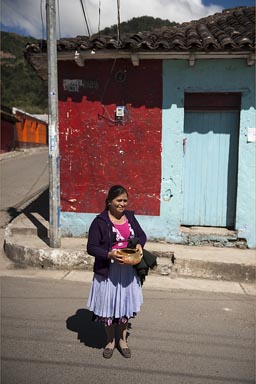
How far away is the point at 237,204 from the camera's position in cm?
693

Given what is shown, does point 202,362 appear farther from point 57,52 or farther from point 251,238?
point 57,52

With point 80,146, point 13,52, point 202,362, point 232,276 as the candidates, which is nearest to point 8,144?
point 80,146

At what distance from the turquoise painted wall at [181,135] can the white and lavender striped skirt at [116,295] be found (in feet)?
11.8

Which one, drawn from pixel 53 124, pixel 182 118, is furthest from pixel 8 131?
pixel 182 118

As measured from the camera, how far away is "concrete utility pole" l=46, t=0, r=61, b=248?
6256 mm

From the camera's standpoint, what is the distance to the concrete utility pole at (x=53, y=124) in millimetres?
6256

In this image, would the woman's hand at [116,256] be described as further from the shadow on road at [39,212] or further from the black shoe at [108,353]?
the shadow on road at [39,212]

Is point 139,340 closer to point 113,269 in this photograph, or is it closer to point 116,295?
point 116,295

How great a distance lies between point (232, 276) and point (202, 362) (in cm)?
264

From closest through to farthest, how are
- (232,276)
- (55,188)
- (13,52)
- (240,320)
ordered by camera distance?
1. (240,320)
2. (232,276)
3. (55,188)
4. (13,52)

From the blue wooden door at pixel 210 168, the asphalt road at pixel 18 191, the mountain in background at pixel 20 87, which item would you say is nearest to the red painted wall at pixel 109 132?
the blue wooden door at pixel 210 168

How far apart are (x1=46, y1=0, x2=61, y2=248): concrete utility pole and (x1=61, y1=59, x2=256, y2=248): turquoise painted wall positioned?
157cm

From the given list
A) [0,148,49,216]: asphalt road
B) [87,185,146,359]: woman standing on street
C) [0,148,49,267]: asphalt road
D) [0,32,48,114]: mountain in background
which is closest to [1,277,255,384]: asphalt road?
[87,185,146,359]: woman standing on street

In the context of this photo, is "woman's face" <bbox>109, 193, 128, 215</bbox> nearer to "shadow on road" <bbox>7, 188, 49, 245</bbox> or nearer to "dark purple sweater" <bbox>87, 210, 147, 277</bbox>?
"dark purple sweater" <bbox>87, 210, 147, 277</bbox>
